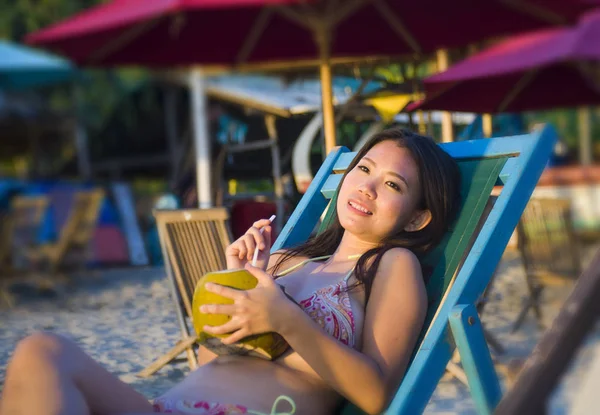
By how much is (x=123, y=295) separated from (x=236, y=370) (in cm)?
554

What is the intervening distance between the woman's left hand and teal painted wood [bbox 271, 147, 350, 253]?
2.79ft

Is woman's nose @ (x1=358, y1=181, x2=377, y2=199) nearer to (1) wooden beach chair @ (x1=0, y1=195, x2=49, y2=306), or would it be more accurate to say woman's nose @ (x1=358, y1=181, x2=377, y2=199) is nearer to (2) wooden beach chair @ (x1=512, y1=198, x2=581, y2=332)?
(2) wooden beach chair @ (x1=512, y1=198, x2=581, y2=332)

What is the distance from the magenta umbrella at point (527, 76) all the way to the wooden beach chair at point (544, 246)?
2.74ft

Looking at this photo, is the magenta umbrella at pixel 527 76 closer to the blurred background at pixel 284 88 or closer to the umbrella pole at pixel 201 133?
the blurred background at pixel 284 88

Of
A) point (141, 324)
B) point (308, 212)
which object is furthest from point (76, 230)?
point (308, 212)

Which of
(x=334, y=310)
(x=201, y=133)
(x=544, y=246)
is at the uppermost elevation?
(x=201, y=133)

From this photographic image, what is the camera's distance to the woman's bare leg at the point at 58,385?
6.04 ft

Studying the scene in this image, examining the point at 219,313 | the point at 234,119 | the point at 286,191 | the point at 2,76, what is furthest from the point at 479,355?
the point at 2,76

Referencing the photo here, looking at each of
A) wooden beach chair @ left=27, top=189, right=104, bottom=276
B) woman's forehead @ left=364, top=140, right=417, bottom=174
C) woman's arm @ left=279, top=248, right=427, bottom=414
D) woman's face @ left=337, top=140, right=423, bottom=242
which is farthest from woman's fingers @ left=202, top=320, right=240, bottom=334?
wooden beach chair @ left=27, top=189, right=104, bottom=276

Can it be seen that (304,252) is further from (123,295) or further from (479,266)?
(123,295)

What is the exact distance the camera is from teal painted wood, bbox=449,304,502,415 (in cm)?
208

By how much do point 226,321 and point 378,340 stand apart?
0.39 m

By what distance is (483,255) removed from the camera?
7.38 ft

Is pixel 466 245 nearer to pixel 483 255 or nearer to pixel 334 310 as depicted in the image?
pixel 483 255
